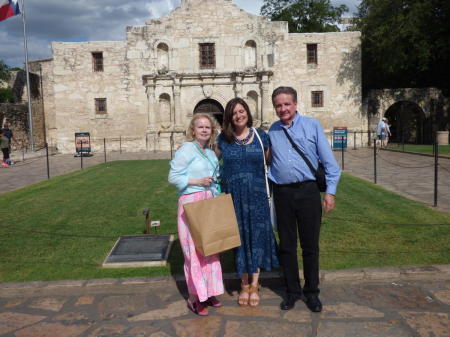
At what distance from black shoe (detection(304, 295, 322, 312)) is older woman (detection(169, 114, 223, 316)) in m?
0.84

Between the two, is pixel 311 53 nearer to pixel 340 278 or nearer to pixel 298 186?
pixel 340 278

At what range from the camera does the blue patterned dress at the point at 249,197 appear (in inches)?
142

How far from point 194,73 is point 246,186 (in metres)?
22.4

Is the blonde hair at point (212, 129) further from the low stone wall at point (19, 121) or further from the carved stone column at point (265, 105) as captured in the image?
the low stone wall at point (19, 121)

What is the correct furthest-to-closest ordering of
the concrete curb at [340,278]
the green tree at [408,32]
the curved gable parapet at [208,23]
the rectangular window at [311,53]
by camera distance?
1. the rectangular window at [311,53]
2. the curved gable parapet at [208,23]
3. the green tree at [408,32]
4. the concrete curb at [340,278]

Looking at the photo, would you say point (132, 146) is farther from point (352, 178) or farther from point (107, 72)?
point (352, 178)

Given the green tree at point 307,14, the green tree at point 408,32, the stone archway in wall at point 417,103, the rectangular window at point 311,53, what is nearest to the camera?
the green tree at point 408,32

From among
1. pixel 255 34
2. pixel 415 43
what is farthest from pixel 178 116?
pixel 415 43

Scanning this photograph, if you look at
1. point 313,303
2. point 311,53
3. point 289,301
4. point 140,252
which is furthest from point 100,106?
point 313,303

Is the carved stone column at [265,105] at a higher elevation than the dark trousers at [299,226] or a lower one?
higher

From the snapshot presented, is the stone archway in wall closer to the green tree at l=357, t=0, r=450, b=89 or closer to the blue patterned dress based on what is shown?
the green tree at l=357, t=0, r=450, b=89

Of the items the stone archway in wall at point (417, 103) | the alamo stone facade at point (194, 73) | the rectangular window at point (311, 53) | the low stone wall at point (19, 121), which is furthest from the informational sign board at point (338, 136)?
the low stone wall at point (19, 121)

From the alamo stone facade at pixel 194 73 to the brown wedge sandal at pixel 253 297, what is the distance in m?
21.4

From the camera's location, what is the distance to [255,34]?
25.0 metres
